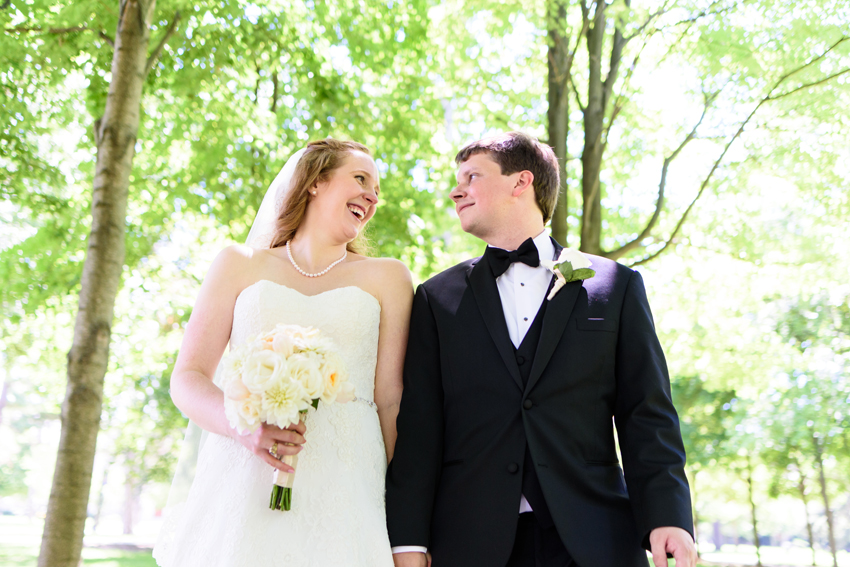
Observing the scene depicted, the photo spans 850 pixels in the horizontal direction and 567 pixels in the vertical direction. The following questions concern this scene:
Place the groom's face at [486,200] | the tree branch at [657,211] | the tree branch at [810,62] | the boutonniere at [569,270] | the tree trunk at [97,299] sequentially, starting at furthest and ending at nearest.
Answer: the tree branch at [657,211], the tree branch at [810,62], the tree trunk at [97,299], the groom's face at [486,200], the boutonniere at [569,270]

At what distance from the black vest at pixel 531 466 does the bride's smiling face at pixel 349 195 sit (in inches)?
43.3

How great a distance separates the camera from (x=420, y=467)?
8.91ft

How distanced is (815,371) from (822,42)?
31.6 ft

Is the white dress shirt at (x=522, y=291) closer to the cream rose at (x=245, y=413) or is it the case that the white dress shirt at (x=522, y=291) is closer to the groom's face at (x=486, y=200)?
the groom's face at (x=486, y=200)

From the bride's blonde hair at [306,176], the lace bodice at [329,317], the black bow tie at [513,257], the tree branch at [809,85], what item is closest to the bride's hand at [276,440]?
the lace bodice at [329,317]

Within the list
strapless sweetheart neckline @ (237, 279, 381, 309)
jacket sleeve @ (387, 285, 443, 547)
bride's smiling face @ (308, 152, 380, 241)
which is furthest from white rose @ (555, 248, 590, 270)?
bride's smiling face @ (308, 152, 380, 241)

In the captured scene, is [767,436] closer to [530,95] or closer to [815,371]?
[815,371]

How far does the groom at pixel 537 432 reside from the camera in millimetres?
2547

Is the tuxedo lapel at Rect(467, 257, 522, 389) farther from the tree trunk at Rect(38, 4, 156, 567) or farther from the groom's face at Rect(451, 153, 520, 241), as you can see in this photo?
the tree trunk at Rect(38, 4, 156, 567)

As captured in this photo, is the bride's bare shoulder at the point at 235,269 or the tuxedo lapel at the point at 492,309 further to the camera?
the bride's bare shoulder at the point at 235,269

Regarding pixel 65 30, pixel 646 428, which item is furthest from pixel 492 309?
pixel 65 30

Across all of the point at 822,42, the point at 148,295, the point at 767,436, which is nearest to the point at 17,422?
the point at 148,295

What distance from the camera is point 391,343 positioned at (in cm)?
320

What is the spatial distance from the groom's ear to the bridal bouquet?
133 centimetres
